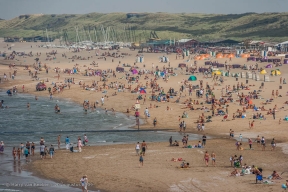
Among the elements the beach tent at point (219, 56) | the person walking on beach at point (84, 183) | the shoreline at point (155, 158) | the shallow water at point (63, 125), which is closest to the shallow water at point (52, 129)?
the shallow water at point (63, 125)

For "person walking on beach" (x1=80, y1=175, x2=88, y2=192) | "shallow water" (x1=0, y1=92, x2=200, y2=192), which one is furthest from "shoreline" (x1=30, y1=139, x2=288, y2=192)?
"shallow water" (x1=0, y1=92, x2=200, y2=192)

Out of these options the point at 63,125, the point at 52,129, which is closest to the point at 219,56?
the point at 63,125

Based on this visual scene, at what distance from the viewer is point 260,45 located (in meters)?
94.1

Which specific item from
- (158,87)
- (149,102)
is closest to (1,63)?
(158,87)

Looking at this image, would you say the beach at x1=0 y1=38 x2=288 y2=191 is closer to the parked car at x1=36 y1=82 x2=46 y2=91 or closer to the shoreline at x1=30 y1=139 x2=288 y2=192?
the shoreline at x1=30 y1=139 x2=288 y2=192

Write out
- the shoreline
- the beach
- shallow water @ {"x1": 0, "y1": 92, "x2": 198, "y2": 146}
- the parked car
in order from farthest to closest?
the parked car
shallow water @ {"x1": 0, "y1": 92, "x2": 198, "y2": 146}
the shoreline
the beach

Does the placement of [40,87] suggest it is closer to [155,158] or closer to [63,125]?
[63,125]

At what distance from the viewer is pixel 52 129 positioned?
131 ft

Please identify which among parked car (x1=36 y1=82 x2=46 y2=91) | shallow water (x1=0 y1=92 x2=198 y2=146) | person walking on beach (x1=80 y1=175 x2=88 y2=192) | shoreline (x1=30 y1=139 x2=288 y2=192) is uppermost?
parked car (x1=36 y1=82 x2=46 y2=91)

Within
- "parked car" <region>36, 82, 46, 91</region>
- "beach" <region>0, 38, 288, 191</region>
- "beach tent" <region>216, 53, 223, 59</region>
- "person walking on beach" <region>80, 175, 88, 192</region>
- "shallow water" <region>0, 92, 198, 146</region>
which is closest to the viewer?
"person walking on beach" <region>80, 175, 88, 192</region>

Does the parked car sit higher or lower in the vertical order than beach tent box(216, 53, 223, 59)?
lower

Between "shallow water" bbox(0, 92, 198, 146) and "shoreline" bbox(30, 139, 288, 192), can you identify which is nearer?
"shoreline" bbox(30, 139, 288, 192)

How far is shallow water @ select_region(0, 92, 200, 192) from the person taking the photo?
91.4ft

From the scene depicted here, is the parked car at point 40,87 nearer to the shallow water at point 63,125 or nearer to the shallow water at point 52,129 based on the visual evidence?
the shallow water at point 63,125
